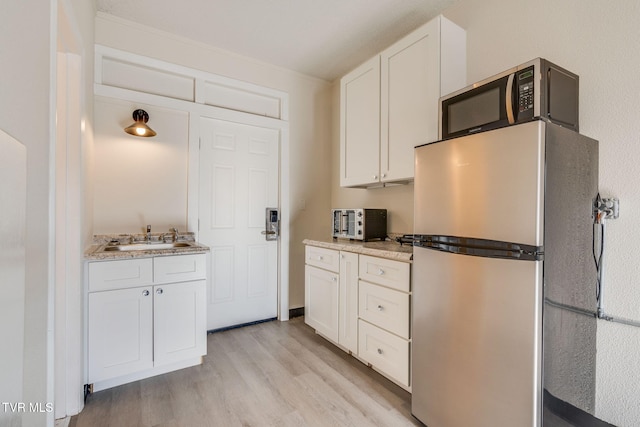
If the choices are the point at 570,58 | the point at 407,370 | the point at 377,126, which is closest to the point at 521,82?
the point at 570,58

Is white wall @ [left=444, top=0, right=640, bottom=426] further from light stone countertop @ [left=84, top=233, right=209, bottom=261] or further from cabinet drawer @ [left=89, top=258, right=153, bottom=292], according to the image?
cabinet drawer @ [left=89, top=258, right=153, bottom=292]

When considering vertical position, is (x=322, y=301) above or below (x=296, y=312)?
above

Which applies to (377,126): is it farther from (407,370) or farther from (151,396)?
(151,396)

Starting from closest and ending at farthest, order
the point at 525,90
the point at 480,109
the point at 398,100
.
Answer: the point at 525,90
the point at 480,109
the point at 398,100

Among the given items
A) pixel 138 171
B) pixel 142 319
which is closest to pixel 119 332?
pixel 142 319

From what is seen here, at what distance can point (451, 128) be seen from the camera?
177 centimetres

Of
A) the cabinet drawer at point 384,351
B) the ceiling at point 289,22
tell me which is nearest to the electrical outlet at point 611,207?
the cabinet drawer at point 384,351

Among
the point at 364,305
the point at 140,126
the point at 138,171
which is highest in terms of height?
the point at 140,126

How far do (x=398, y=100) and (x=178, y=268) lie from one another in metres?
2.02

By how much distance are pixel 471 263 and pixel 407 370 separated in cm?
86

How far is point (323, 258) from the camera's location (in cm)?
264

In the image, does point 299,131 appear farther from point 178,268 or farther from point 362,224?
point 178,268

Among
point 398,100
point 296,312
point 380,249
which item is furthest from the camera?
point 296,312

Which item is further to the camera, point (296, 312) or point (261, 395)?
point (296, 312)
